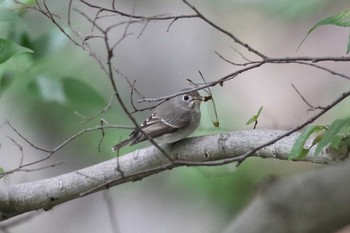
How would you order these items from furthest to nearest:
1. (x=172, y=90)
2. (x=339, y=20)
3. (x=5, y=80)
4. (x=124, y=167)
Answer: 1. (x=172, y=90)
2. (x=5, y=80)
3. (x=124, y=167)
4. (x=339, y=20)

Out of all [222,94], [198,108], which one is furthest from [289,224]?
[222,94]

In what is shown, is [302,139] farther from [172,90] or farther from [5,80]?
[172,90]

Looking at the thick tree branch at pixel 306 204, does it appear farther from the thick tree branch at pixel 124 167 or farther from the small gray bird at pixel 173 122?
the small gray bird at pixel 173 122

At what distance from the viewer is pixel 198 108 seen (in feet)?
5.18

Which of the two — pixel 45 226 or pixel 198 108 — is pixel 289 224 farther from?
pixel 45 226

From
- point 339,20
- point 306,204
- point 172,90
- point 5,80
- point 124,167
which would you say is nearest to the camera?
point 339,20

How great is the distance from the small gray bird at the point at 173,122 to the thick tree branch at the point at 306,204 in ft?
0.96

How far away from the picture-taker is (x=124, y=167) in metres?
1.27

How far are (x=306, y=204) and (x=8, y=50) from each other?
53cm

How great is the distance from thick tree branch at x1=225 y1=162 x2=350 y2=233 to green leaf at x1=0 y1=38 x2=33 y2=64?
0.45 meters

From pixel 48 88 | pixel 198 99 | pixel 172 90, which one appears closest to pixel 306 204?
pixel 198 99

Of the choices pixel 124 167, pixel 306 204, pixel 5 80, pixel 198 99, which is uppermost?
pixel 5 80

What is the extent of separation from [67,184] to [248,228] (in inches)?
12.8

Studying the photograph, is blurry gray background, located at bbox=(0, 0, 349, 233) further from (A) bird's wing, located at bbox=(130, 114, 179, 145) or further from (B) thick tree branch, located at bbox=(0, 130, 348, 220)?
(B) thick tree branch, located at bbox=(0, 130, 348, 220)
